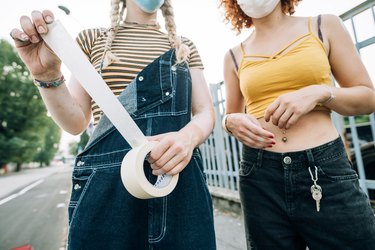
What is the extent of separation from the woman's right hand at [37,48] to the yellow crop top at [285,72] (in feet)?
2.81

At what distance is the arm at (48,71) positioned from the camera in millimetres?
706

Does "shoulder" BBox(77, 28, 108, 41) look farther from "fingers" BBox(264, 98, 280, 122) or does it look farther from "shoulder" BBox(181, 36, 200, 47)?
"fingers" BBox(264, 98, 280, 122)

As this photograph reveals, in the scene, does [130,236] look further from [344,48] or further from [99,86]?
[344,48]

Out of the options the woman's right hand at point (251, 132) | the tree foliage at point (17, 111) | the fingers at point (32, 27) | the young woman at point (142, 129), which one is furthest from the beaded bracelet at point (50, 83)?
the tree foliage at point (17, 111)

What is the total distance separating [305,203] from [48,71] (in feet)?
3.54

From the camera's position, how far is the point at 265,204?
1.18 m

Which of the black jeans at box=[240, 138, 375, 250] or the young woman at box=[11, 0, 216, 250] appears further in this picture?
the black jeans at box=[240, 138, 375, 250]

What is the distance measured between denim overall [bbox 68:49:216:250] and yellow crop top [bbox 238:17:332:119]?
1.32 ft

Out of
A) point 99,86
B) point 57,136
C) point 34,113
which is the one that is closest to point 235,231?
point 99,86

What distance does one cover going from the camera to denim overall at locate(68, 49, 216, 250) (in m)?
0.92

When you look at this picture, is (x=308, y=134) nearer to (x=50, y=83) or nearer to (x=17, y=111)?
(x=50, y=83)

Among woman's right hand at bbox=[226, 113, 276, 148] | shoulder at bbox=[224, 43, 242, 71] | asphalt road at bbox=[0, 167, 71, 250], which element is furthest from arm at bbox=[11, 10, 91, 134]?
asphalt road at bbox=[0, 167, 71, 250]

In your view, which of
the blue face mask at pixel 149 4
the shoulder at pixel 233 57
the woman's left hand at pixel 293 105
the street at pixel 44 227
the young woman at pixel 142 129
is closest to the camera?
the young woman at pixel 142 129

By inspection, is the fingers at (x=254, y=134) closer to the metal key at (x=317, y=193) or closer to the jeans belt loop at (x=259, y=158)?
the jeans belt loop at (x=259, y=158)
